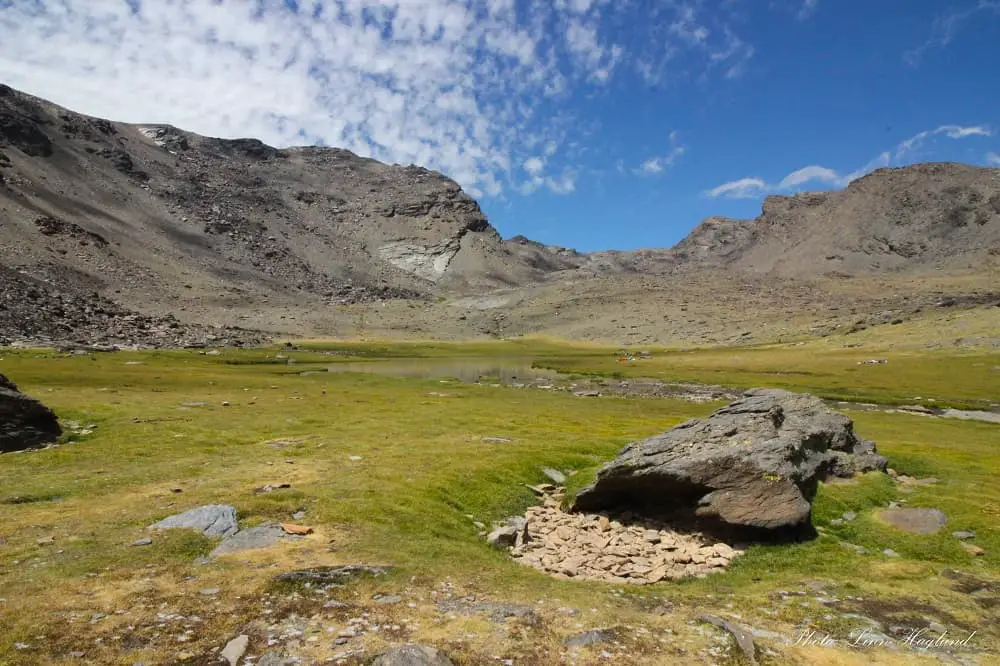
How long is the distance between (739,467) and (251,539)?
15.8 meters

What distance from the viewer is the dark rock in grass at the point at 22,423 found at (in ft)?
83.5

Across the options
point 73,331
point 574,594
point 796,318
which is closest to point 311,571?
point 574,594

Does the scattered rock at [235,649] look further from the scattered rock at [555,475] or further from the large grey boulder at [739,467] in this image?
the scattered rock at [555,475]

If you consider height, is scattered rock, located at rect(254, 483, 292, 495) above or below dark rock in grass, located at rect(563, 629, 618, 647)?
below

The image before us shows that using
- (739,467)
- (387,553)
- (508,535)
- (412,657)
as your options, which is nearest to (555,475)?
(508,535)

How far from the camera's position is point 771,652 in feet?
35.7

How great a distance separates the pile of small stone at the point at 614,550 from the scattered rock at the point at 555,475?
508 cm

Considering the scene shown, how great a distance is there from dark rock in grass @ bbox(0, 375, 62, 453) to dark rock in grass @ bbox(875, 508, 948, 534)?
35.0m

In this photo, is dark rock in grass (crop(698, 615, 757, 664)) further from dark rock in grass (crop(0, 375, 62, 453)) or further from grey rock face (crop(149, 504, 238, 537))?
dark rock in grass (crop(0, 375, 62, 453))

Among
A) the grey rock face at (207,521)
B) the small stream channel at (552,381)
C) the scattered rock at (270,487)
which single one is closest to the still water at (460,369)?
the small stream channel at (552,381)

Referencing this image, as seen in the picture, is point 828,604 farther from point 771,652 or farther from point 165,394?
point 165,394

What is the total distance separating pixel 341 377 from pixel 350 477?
57.5m

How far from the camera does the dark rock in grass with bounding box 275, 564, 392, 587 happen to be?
512 inches

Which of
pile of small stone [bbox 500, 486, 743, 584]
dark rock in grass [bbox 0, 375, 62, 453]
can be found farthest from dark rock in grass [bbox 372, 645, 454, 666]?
dark rock in grass [bbox 0, 375, 62, 453]
